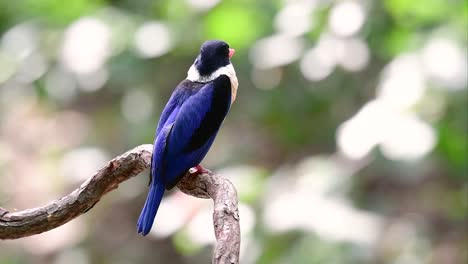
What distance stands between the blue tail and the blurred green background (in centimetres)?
75

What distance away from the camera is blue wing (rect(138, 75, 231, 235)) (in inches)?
104

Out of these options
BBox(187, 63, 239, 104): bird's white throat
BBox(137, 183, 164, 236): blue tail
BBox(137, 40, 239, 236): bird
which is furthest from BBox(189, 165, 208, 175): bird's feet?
BBox(187, 63, 239, 104): bird's white throat

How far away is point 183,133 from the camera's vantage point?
9.07 feet

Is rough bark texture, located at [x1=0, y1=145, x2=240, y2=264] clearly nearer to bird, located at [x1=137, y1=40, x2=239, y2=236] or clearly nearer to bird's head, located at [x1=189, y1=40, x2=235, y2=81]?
bird, located at [x1=137, y1=40, x2=239, y2=236]

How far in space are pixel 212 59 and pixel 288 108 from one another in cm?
171

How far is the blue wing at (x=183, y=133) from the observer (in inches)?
104

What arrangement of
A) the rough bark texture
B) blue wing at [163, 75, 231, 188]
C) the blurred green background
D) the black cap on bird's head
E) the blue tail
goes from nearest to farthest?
the rough bark texture < the blue tail < blue wing at [163, 75, 231, 188] < the black cap on bird's head < the blurred green background

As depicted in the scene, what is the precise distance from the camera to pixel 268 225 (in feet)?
11.2

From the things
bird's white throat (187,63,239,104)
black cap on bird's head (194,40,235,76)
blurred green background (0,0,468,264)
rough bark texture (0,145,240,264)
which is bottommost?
rough bark texture (0,145,240,264)

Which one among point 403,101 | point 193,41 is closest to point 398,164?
point 403,101

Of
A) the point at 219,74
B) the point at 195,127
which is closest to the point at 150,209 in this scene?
the point at 195,127

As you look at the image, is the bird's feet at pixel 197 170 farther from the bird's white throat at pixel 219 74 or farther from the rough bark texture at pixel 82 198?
the bird's white throat at pixel 219 74

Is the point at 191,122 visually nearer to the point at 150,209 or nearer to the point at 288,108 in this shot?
the point at 150,209

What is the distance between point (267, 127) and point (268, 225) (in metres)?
1.65
